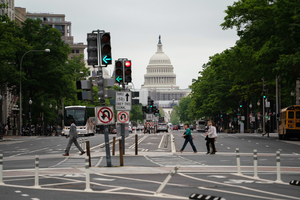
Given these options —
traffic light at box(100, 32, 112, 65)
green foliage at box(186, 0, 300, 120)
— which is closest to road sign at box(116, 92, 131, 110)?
traffic light at box(100, 32, 112, 65)

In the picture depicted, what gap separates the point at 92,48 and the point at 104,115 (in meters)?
2.32

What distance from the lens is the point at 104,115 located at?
21.1m

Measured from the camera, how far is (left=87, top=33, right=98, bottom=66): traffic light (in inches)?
796

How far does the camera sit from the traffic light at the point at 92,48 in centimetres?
2022

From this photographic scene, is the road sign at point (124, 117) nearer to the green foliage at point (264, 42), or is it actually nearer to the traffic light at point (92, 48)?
the traffic light at point (92, 48)

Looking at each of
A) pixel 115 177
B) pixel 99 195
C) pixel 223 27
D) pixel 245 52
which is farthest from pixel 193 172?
pixel 223 27

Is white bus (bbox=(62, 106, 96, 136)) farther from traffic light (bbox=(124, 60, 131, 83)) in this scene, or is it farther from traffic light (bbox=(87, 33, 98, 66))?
traffic light (bbox=(87, 33, 98, 66))

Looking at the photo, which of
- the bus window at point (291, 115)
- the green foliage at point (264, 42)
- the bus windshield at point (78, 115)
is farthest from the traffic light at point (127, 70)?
the bus windshield at point (78, 115)

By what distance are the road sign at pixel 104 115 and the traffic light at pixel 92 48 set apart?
1.75 meters

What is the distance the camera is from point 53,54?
75000 mm

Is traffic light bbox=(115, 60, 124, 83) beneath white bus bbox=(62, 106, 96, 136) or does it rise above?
above

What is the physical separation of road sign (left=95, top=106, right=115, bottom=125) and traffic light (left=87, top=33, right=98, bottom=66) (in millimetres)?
1746

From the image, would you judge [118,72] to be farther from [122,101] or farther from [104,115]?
[104,115]

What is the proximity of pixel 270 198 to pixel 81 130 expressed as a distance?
188 ft
